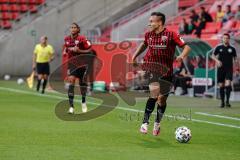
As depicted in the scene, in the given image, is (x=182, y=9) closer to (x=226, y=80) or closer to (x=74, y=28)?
(x=226, y=80)

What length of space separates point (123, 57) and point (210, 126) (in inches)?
574

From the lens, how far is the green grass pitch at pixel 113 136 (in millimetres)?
10442

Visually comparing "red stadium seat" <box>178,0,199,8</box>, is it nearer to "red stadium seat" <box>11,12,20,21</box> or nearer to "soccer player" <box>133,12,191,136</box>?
"red stadium seat" <box>11,12,20,21</box>

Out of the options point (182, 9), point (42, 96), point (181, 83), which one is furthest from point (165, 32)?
point (182, 9)

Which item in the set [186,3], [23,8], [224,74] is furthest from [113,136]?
[23,8]

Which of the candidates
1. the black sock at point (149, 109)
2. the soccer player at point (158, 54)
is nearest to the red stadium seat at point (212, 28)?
the soccer player at point (158, 54)

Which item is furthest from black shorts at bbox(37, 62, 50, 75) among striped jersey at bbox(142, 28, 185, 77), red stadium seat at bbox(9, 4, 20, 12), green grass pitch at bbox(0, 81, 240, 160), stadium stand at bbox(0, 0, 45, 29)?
red stadium seat at bbox(9, 4, 20, 12)

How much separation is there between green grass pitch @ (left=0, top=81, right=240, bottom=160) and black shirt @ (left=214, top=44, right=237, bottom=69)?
1981 millimetres

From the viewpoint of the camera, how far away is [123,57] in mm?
29547

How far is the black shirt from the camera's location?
21469 mm

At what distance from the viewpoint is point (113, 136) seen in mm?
12781

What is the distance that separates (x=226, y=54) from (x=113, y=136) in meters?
9.58

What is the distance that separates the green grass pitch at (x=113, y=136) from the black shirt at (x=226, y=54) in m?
1.98

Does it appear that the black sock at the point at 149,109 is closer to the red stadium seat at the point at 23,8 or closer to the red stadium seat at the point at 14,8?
the red stadium seat at the point at 23,8
